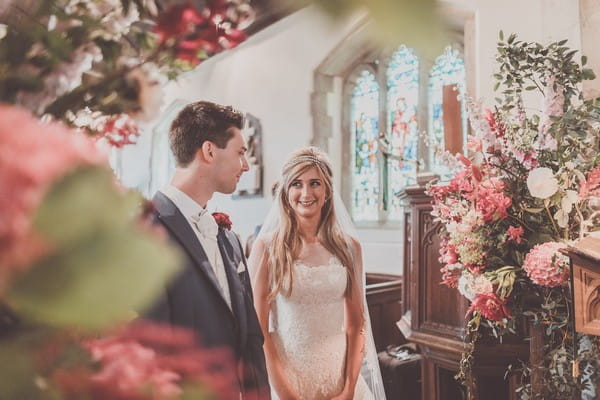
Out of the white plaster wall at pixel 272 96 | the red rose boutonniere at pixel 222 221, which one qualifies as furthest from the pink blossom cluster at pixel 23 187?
the white plaster wall at pixel 272 96

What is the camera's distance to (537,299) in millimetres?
2375

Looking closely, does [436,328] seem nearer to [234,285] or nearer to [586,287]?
[586,287]

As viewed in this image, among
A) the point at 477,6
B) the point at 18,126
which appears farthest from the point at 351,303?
the point at 477,6

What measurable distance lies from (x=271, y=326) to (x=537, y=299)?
1.33m

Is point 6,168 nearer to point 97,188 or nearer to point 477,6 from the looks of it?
point 97,188

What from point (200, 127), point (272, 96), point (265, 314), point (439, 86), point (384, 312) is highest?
point (272, 96)

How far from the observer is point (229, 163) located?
5.33ft

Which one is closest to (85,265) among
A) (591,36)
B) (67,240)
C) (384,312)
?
(67,240)

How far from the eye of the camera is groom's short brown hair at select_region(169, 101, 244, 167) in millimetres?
1570

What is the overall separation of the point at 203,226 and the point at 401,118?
5.71m

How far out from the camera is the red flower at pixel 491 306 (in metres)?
1.93

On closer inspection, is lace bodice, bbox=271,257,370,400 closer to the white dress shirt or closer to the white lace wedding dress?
the white lace wedding dress

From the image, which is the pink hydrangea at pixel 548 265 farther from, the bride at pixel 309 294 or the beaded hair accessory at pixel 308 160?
the beaded hair accessory at pixel 308 160

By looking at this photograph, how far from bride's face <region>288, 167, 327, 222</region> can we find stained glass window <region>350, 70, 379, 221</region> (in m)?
4.39
